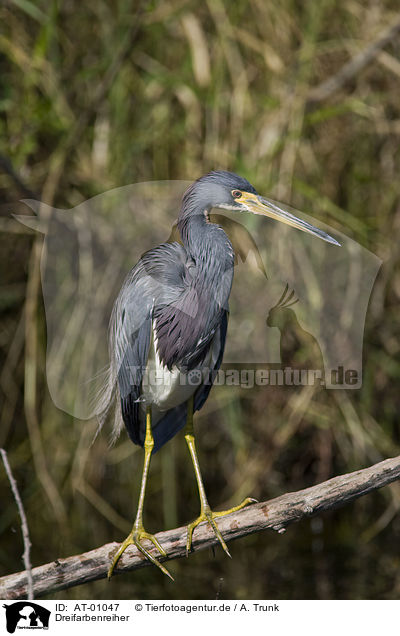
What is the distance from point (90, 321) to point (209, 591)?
889mm

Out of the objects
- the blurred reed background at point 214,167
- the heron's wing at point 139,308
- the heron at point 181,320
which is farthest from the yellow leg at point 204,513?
the blurred reed background at point 214,167

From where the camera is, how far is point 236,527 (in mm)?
1238

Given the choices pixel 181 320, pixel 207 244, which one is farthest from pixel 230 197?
pixel 181 320

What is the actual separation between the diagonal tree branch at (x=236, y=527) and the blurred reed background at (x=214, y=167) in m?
1.01

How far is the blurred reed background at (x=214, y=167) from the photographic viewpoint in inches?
93.0

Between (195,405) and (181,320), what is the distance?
0.82 feet

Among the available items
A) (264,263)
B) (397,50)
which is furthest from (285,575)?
(397,50)

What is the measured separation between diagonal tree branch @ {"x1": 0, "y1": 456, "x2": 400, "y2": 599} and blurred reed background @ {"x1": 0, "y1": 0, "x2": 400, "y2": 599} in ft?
3.30

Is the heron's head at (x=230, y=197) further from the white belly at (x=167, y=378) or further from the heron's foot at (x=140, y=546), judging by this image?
the heron's foot at (x=140, y=546)

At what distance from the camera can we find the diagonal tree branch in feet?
3.75
